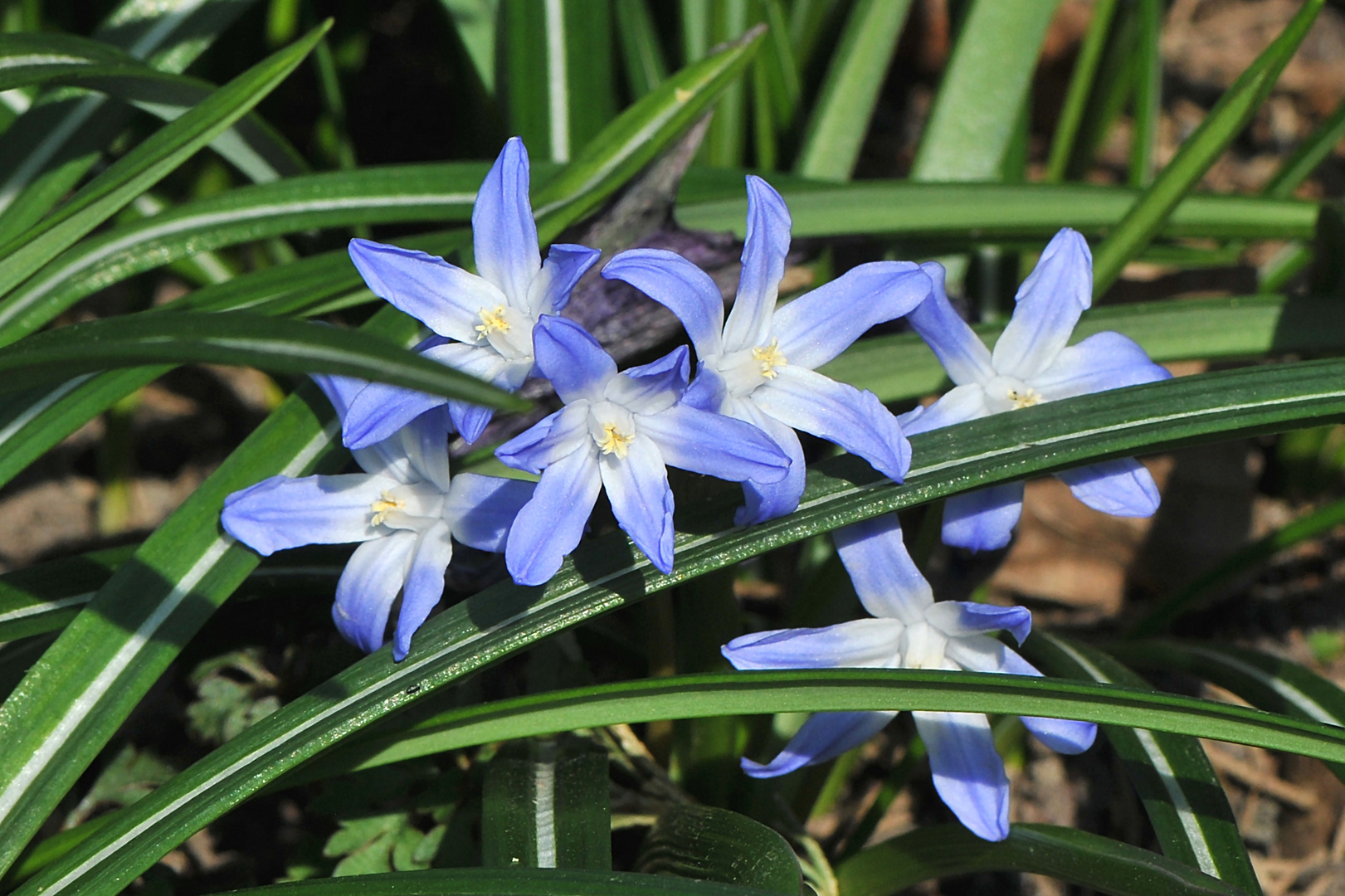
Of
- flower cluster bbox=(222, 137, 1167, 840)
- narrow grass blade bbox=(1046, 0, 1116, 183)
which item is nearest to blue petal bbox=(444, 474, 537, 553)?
flower cluster bbox=(222, 137, 1167, 840)

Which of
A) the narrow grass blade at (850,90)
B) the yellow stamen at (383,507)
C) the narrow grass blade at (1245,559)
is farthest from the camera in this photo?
the narrow grass blade at (850,90)

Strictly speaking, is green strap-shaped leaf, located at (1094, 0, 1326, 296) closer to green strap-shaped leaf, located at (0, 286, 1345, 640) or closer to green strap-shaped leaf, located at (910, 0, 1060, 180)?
green strap-shaped leaf, located at (0, 286, 1345, 640)

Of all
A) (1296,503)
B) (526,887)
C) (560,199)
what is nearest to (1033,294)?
(560,199)

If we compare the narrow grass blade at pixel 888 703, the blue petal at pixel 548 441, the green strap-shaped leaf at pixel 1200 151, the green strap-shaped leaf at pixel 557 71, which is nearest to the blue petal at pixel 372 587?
the narrow grass blade at pixel 888 703

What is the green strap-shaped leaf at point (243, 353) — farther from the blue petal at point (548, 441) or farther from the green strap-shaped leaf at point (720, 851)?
the green strap-shaped leaf at point (720, 851)

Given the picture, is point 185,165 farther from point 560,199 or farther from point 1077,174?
point 1077,174

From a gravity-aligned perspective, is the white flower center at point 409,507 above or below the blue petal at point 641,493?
above
